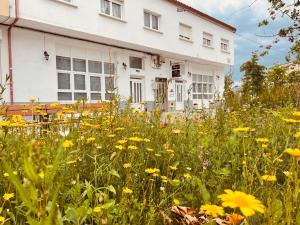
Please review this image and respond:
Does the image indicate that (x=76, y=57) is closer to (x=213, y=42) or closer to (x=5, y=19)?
(x=5, y=19)

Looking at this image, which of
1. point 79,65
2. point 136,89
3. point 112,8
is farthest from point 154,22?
point 79,65

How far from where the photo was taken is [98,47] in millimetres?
17344

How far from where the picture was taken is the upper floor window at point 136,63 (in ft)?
65.2

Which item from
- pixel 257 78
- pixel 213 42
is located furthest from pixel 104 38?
pixel 257 78

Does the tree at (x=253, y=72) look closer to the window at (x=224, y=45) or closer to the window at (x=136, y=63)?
the window at (x=224, y=45)

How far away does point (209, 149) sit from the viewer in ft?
9.83

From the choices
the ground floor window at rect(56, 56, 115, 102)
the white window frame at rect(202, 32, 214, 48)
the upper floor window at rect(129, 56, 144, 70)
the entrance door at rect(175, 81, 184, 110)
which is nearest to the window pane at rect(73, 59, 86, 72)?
the ground floor window at rect(56, 56, 115, 102)

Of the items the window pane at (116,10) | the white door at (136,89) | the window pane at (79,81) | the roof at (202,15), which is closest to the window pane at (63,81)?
the window pane at (79,81)

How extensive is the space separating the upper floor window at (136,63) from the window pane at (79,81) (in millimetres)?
3997

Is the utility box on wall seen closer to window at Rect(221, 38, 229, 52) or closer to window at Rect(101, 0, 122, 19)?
window at Rect(101, 0, 122, 19)

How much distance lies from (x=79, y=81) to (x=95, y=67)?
146cm

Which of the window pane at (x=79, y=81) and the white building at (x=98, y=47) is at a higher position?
the white building at (x=98, y=47)

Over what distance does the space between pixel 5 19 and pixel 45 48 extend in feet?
8.13

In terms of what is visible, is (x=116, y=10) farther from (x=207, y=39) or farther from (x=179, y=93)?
(x=207, y=39)
